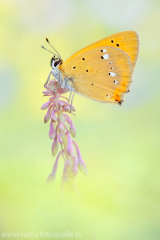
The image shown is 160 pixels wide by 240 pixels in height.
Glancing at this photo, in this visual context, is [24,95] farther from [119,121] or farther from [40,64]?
[119,121]

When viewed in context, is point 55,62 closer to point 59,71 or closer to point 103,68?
point 59,71

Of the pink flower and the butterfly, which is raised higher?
the butterfly

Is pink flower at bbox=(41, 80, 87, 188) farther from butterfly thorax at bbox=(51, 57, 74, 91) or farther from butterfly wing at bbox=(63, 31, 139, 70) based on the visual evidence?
butterfly wing at bbox=(63, 31, 139, 70)

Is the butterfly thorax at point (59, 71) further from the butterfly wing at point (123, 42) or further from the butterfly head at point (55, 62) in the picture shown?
the butterfly wing at point (123, 42)

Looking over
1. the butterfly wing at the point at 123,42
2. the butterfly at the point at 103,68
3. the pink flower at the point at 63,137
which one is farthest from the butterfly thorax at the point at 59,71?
the pink flower at the point at 63,137

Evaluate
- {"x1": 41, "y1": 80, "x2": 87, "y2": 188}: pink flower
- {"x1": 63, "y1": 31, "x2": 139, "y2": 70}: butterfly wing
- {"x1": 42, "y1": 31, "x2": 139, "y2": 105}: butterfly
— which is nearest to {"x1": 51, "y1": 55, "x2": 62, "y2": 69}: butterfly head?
{"x1": 42, "y1": 31, "x2": 139, "y2": 105}: butterfly

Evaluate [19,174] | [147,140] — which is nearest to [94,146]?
[147,140]
